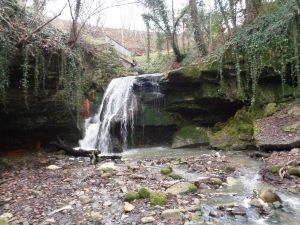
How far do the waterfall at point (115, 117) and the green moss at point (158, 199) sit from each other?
19.3 feet

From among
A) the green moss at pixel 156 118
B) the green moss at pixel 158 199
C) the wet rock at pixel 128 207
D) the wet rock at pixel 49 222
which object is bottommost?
the wet rock at pixel 49 222

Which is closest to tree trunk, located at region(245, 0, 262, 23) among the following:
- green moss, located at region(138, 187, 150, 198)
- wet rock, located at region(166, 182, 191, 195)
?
wet rock, located at region(166, 182, 191, 195)

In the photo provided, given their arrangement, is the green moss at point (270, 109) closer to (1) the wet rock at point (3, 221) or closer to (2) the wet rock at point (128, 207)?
(2) the wet rock at point (128, 207)

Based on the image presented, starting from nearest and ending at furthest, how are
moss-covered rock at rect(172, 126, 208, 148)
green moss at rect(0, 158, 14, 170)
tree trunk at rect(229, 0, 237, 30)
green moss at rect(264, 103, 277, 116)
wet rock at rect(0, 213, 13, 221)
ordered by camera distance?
wet rock at rect(0, 213, 13, 221)
green moss at rect(0, 158, 14, 170)
green moss at rect(264, 103, 277, 116)
moss-covered rock at rect(172, 126, 208, 148)
tree trunk at rect(229, 0, 237, 30)

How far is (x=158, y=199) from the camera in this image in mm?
4992

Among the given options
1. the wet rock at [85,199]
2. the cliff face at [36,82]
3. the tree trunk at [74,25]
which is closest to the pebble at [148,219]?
the wet rock at [85,199]

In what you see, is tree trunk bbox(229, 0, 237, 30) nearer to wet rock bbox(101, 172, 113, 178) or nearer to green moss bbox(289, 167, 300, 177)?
green moss bbox(289, 167, 300, 177)

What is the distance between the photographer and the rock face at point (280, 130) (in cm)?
792

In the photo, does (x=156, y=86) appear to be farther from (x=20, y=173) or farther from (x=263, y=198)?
(x=263, y=198)

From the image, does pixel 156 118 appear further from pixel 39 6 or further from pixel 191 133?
pixel 39 6

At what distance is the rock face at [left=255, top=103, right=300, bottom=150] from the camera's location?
792 cm

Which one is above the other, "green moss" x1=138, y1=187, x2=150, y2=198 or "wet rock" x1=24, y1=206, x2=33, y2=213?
"green moss" x1=138, y1=187, x2=150, y2=198

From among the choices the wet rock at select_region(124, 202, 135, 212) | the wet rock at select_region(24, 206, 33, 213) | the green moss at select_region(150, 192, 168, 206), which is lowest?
the wet rock at select_region(24, 206, 33, 213)

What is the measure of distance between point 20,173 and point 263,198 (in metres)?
5.06
